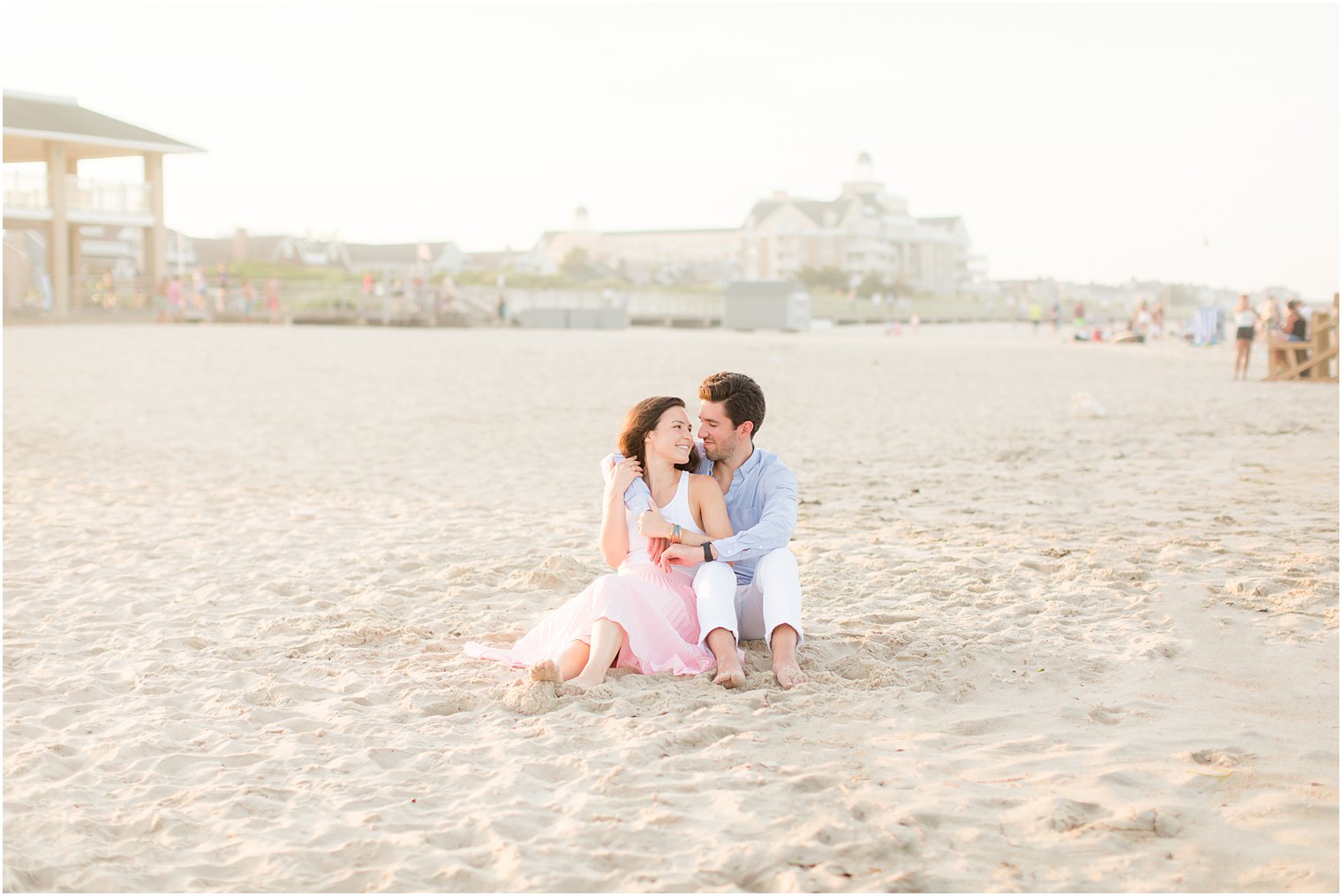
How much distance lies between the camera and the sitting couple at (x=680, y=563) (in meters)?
4.07

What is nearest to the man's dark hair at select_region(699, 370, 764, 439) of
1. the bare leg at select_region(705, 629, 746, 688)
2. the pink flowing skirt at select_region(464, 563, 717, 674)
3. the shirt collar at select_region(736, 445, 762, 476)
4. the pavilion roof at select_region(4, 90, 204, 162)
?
the shirt collar at select_region(736, 445, 762, 476)

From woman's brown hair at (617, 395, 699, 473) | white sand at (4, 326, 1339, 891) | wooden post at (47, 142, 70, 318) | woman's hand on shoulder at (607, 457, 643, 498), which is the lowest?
white sand at (4, 326, 1339, 891)

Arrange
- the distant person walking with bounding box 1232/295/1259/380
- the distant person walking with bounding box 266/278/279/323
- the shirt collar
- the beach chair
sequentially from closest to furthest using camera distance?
the shirt collar, the beach chair, the distant person walking with bounding box 1232/295/1259/380, the distant person walking with bounding box 266/278/279/323

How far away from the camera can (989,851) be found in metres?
2.81

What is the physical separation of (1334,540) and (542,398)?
11033 mm

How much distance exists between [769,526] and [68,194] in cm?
3499

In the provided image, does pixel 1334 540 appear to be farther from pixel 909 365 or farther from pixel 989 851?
pixel 909 365

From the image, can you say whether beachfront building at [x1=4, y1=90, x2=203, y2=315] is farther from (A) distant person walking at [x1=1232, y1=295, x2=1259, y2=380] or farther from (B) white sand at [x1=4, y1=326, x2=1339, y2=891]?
(A) distant person walking at [x1=1232, y1=295, x2=1259, y2=380]

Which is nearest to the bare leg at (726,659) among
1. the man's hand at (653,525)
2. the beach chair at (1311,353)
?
the man's hand at (653,525)

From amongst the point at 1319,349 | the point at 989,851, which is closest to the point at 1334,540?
the point at 989,851

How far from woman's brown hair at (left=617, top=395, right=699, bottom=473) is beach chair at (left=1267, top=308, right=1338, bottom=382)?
17.0m

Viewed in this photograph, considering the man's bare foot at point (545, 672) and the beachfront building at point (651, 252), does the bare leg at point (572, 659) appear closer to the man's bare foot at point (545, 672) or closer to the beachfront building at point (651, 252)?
the man's bare foot at point (545, 672)

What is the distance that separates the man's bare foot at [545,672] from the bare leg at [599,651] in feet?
0.29

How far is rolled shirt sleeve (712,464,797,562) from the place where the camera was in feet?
13.7
